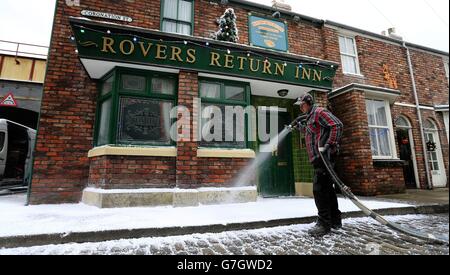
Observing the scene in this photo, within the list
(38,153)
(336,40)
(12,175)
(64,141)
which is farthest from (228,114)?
(12,175)

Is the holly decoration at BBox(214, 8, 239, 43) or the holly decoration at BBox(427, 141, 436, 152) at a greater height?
the holly decoration at BBox(214, 8, 239, 43)

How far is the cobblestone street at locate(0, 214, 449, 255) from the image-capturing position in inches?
103

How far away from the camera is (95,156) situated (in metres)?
5.04

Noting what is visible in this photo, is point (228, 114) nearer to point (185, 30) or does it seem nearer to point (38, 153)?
point (185, 30)

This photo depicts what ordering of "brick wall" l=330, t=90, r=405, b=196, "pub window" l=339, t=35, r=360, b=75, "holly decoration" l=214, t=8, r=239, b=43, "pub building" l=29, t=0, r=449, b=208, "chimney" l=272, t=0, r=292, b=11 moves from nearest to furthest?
"pub building" l=29, t=0, r=449, b=208
"holly decoration" l=214, t=8, r=239, b=43
"brick wall" l=330, t=90, r=405, b=196
"chimney" l=272, t=0, r=292, b=11
"pub window" l=339, t=35, r=360, b=75

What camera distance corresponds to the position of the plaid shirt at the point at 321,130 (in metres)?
3.42

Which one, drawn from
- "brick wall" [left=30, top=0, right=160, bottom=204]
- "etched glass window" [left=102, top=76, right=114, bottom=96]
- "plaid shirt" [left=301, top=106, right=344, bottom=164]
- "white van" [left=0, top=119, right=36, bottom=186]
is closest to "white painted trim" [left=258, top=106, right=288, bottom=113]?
"plaid shirt" [left=301, top=106, right=344, bottom=164]

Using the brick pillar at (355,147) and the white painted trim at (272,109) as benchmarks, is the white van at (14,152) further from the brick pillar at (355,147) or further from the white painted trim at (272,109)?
the brick pillar at (355,147)

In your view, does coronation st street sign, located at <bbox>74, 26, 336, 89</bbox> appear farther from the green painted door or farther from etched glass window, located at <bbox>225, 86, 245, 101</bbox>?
the green painted door

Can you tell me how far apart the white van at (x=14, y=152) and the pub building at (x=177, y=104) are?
4.14 metres

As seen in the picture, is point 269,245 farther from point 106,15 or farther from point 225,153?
point 106,15

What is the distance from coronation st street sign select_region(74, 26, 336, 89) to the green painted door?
5.38 feet

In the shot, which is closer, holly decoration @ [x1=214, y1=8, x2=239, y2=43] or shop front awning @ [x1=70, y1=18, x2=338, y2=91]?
shop front awning @ [x1=70, y1=18, x2=338, y2=91]
